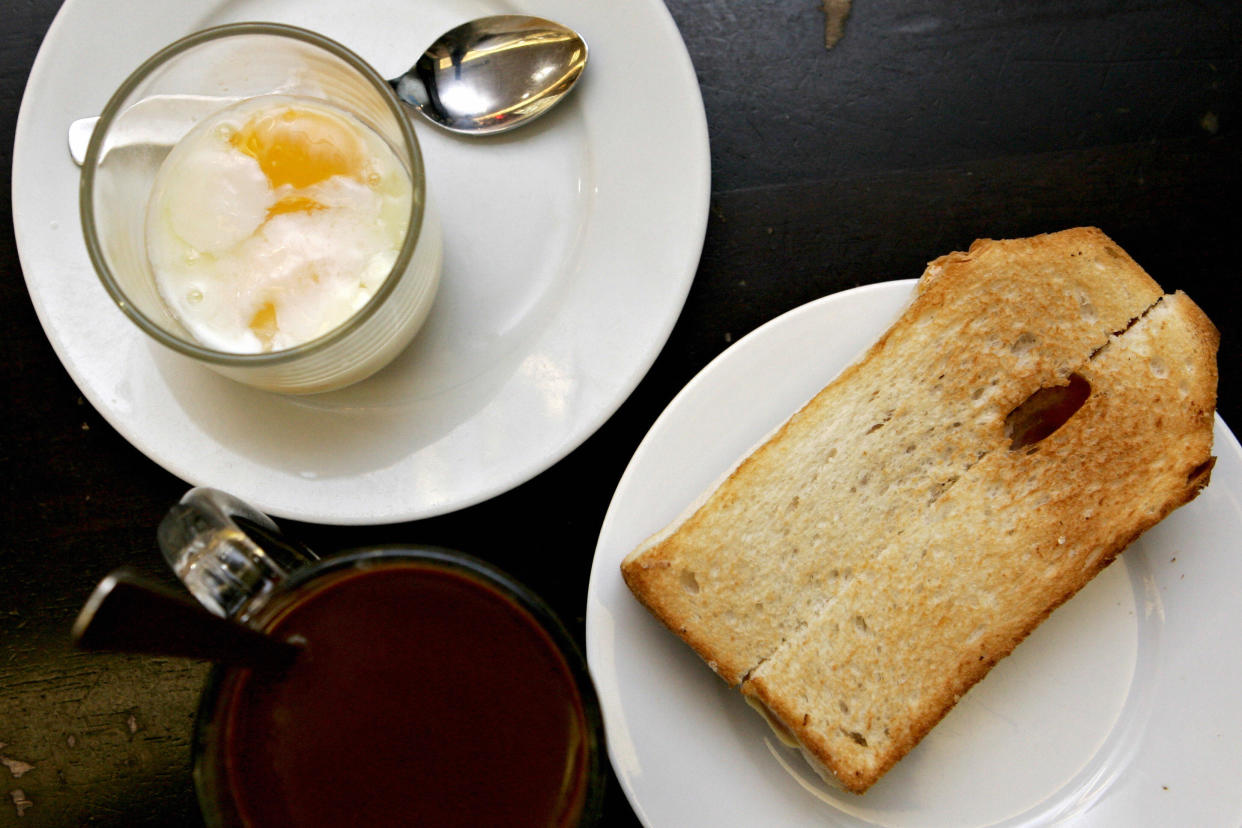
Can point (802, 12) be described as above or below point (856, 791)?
above

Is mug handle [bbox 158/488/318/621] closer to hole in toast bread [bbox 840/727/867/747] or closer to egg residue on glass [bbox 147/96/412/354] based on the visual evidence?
egg residue on glass [bbox 147/96/412/354]

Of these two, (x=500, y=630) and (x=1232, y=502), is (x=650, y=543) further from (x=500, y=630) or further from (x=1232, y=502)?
(x=1232, y=502)

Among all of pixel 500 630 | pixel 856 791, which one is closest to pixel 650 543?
pixel 500 630

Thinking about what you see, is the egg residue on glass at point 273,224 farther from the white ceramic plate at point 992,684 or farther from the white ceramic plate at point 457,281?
the white ceramic plate at point 992,684

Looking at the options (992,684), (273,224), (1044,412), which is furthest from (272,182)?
(992,684)

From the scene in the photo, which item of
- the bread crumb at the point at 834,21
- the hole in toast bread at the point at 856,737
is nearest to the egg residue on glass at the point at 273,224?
the bread crumb at the point at 834,21

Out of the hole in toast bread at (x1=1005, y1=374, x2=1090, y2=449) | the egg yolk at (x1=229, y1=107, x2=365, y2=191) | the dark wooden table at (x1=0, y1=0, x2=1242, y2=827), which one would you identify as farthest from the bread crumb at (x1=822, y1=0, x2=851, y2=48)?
the egg yolk at (x1=229, y1=107, x2=365, y2=191)
